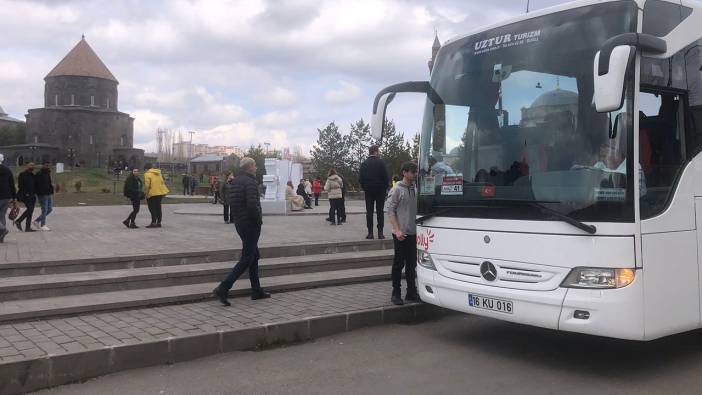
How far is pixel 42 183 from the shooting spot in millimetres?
13266

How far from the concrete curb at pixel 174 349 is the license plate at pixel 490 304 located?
70.8 inches

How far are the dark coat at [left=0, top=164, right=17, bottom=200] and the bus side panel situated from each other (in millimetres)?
10564

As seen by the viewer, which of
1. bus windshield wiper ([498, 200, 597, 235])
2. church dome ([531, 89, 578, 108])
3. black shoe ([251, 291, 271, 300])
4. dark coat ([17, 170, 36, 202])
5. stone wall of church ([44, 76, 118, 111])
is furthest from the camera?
stone wall of church ([44, 76, 118, 111])

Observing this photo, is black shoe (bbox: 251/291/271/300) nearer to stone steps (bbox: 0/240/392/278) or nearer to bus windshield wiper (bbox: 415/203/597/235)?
stone steps (bbox: 0/240/392/278)

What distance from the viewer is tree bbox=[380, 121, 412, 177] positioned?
57628mm

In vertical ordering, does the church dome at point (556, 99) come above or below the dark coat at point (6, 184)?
above

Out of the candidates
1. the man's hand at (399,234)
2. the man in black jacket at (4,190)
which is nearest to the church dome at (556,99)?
the man's hand at (399,234)

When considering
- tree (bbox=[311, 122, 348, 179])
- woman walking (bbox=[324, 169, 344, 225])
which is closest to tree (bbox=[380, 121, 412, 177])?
tree (bbox=[311, 122, 348, 179])

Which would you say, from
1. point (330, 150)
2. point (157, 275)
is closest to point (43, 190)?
point (157, 275)

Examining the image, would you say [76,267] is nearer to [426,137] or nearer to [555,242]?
[426,137]

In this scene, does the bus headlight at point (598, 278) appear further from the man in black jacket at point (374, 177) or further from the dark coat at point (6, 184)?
the dark coat at point (6, 184)

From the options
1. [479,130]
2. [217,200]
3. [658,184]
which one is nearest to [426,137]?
[479,130]

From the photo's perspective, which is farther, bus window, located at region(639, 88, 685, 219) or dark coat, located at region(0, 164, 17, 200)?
dark coat, located at region(0, 164, 17, 200)

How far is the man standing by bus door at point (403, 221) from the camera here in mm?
7469
